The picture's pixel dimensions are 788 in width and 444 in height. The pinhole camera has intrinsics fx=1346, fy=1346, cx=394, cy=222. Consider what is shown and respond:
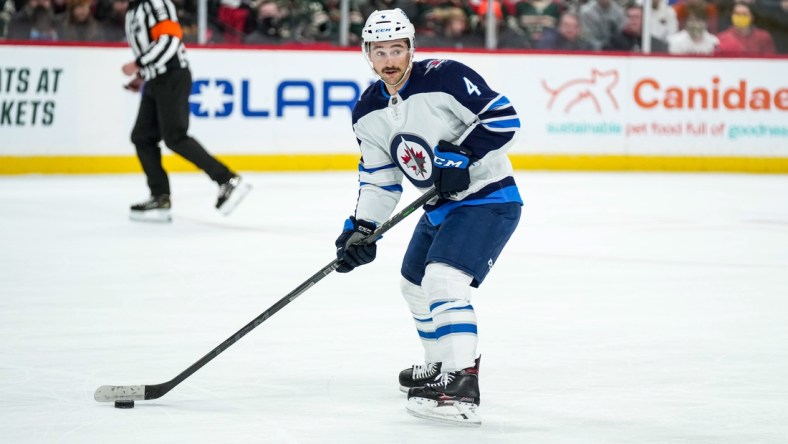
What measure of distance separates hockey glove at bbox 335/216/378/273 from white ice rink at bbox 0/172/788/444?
13.4 inches

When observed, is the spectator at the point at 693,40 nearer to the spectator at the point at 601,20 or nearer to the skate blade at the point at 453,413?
the spectator at the point at 601,20

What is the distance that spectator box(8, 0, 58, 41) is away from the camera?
891cm

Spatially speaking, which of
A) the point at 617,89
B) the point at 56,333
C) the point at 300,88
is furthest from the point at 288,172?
the point at 56,333

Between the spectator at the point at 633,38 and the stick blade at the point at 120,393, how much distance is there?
7624 mm

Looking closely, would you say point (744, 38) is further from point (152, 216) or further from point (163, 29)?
point (152, 216)

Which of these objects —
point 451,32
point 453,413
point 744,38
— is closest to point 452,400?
point 453,413

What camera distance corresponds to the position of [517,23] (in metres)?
10.3

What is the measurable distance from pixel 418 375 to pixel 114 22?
6.40m

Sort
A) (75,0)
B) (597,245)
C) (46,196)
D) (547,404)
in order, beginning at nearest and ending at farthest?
(547,404) < (597,245) < (46,196) < (75,0)

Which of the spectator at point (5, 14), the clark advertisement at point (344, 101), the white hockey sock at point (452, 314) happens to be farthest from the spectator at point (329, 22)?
the white hockey sock at point (452, 314)

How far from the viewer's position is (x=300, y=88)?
383 inches

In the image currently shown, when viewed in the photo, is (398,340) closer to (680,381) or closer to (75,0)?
(680,381)

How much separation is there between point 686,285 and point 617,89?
Result: 5.22 metres

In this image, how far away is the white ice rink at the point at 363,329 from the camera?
10.2ft
